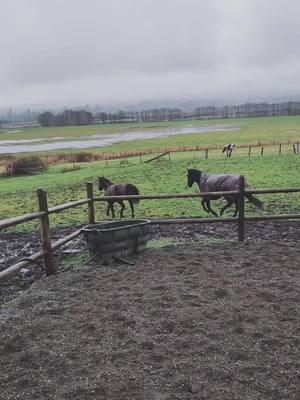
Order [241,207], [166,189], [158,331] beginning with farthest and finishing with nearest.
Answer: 1. [166,189]
2. [241,207]
3. [158,331]

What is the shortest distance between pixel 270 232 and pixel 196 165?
13734 millimetres

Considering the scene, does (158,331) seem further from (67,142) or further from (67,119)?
(67,119)

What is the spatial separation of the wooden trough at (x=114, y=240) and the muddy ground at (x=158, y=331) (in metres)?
0.27

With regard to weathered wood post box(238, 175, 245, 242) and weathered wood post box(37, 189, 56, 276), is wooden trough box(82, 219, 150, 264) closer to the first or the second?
weathered wood post box(37, 189, 56, 276)

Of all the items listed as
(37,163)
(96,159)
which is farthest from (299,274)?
(96,159)

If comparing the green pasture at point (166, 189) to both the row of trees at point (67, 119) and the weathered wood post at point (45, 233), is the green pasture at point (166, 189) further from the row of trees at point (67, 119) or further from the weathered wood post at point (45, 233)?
the row of trees at point (67, 119)

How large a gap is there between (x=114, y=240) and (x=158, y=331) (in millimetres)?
2770

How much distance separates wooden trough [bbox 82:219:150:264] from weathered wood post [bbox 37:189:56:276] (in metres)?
0.73

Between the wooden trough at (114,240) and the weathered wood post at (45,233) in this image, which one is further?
the wooden trough at (114,240)

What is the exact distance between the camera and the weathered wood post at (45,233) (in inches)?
248

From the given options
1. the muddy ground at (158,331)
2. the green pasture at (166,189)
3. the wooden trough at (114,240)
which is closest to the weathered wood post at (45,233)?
the muddy ground at (158,331)

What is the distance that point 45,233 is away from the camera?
6.36 m

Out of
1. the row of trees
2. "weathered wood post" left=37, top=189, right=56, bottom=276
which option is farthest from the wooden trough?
the row of trees

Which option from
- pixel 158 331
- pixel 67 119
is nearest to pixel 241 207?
pixel 158 331
